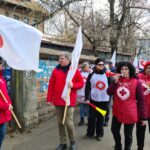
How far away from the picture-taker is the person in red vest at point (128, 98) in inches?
214

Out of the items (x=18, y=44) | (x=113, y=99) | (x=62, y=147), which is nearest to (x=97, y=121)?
(x=62, y=147)

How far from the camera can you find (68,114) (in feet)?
19.6

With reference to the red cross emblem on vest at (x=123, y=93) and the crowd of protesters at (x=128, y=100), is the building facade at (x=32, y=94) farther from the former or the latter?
the red cross emblem on vest at (x=123, y=93)

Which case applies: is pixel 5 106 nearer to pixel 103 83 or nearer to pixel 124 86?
pixel 124 86

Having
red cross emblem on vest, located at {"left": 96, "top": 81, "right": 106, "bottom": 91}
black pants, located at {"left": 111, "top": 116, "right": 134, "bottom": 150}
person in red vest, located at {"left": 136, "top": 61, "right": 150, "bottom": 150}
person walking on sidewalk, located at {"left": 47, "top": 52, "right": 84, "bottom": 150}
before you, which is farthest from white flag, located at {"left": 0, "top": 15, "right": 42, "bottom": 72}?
red cross emblem on vest, located at {"left": 96, "top": 81, "right": 106, "bottom": 91}

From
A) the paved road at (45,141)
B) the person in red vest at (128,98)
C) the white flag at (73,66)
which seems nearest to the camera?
the person in red vest at (128,98)

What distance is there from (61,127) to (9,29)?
6.59 feet

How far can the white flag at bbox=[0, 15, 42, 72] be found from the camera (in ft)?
17.1

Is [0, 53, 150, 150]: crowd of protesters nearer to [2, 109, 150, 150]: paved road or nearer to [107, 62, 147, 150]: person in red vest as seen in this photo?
[107, 62, 147, 150]: person in red vest

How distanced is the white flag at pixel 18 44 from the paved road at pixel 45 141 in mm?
1976

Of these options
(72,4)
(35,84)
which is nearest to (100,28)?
(72,4)

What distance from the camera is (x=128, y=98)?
546cm

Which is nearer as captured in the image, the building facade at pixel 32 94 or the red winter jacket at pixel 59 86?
the red winter jacket at pixel 59 86

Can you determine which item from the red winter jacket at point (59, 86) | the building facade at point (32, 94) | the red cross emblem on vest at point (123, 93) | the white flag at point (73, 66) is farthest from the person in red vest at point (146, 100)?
the building facade at point (32, 94)
